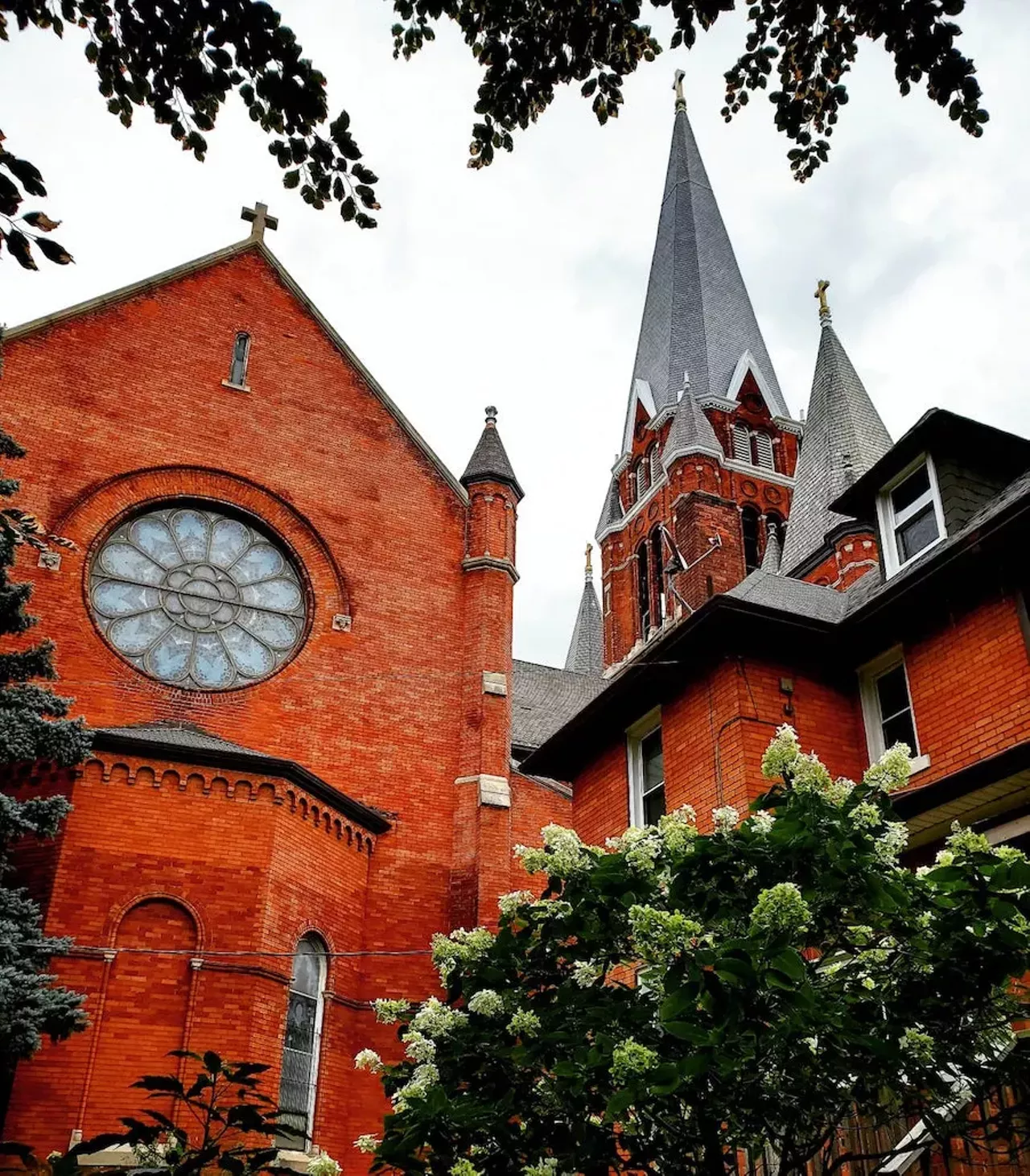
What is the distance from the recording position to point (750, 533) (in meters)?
44.9

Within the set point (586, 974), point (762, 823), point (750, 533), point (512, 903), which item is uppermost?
point (750, 533)

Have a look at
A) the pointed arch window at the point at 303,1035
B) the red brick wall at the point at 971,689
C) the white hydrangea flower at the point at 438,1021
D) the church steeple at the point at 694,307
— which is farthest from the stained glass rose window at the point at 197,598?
the church steeple at the point at 694,307

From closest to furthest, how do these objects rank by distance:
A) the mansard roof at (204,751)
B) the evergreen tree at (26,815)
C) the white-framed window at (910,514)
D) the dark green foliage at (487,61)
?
the dark green foliage at (487,61) → the evergreen tree at (26,815) → the white-framed window at (910,514) → the mansard roof at (204,751)

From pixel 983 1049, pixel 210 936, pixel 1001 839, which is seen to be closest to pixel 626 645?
pixel 210 936

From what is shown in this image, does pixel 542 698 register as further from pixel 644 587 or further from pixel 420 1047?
pixel 420 1047

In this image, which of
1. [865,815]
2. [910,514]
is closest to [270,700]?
[910,514]

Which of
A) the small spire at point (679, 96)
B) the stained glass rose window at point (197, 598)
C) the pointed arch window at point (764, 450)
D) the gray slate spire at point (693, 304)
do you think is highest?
the small spire at point (679, 96)

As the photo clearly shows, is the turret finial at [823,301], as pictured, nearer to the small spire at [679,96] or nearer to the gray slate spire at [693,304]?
the gray slate spire at [693,304]

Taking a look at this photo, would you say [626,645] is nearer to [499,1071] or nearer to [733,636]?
[733,636]

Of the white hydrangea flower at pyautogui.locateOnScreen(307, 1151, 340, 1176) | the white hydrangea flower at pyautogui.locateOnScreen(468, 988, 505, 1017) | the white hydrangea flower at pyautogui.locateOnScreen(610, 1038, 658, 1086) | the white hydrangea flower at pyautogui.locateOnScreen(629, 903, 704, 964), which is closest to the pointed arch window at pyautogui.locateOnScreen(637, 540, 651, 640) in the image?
the white hydrangea flower at pyautogui.locateOnScreen(468, 988, 505, 1017)

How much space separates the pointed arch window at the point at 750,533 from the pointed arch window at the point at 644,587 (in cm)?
376

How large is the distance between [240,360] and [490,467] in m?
4.53

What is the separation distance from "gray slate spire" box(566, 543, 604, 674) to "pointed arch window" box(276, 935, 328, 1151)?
36.1 metres

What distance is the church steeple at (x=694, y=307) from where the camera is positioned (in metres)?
49.8
